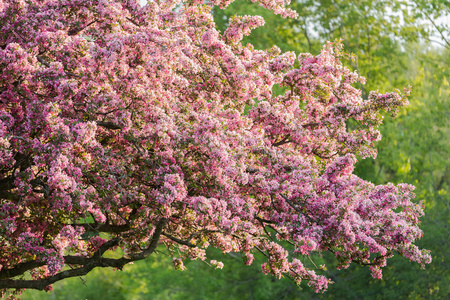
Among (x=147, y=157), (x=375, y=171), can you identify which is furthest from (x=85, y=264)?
(x=375, y=171)

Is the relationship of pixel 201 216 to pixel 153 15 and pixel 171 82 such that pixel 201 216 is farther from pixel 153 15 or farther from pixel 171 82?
pixel 153 15

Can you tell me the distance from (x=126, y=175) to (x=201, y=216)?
4.95ft

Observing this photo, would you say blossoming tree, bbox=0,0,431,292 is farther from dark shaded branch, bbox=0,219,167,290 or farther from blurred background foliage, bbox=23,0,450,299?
blurred background foliage, bbox=23,0,450,299

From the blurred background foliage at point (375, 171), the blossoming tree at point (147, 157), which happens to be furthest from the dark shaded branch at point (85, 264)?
the blurred background foliage at point (375, 171)

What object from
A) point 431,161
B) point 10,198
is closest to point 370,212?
point 10,198

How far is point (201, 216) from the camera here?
27.5ft

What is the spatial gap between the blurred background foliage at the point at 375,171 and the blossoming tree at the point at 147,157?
1376cm

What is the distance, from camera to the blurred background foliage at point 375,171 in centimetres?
2247

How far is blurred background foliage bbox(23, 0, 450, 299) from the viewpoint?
2247cm

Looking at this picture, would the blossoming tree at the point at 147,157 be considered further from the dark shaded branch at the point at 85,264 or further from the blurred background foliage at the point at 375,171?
the blurred background foliage at the point at 375,171

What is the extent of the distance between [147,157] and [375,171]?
70.7 ft

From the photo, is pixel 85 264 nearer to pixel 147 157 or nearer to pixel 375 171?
pixel 147 157

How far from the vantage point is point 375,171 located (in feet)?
92.4

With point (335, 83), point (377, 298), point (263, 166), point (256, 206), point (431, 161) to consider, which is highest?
point (335, 83)
